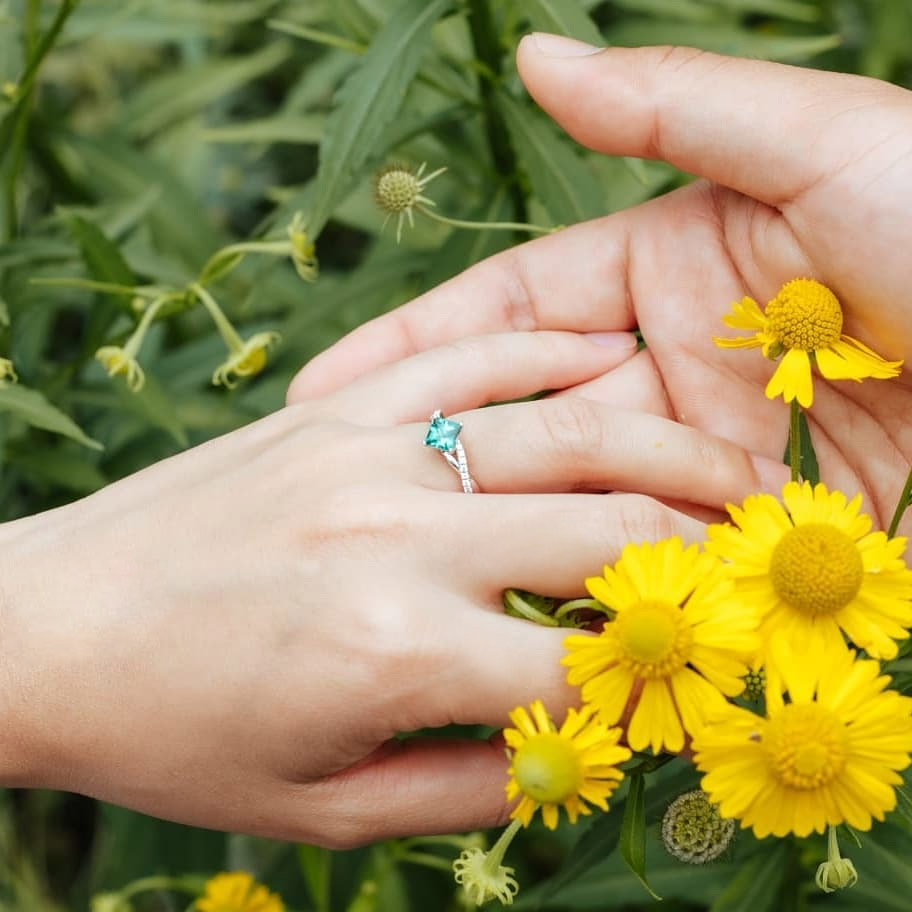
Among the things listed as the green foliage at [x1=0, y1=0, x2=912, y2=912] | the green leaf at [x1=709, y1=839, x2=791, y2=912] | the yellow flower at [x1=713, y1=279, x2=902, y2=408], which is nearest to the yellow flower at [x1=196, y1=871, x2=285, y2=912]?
the green foliage at [x1=0, y1=0, x2=912, y2=912]

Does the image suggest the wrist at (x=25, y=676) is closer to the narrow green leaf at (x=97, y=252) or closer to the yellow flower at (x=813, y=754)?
the narrow green leaf at (x=97, y=252)

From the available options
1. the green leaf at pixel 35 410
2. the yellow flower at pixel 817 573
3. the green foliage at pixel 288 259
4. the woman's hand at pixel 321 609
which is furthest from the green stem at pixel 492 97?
the yellow flower at pixel 817 573

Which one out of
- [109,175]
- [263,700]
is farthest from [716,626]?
[109,175]

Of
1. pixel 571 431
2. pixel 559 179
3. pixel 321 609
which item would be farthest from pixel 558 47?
pixel 321 609

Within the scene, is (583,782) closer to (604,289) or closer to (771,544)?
(771,544)

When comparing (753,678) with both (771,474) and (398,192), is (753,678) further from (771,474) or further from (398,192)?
(398,192)

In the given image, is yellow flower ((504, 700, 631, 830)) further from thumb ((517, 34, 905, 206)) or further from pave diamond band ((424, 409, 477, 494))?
thumb ((517, 34, 905, 206))
